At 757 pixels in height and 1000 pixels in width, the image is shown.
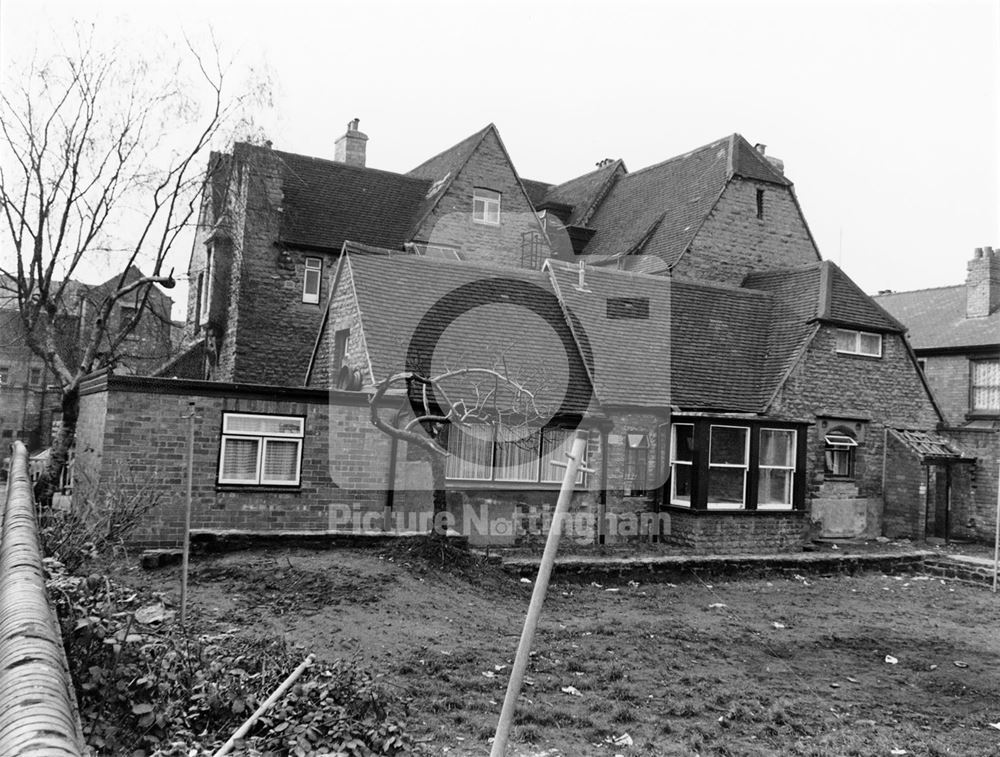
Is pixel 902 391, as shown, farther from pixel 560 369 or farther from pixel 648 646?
pixel 648 646

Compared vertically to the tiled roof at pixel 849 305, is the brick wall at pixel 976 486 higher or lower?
lower

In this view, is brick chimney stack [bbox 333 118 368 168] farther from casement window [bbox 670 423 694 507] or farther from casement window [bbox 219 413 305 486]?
casement window [bbox 219 413 305 486]

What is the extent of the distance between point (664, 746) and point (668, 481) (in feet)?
38.7

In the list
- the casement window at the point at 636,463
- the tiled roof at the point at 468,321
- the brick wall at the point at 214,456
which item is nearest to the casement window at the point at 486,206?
the tiled roof at the point at 468,321

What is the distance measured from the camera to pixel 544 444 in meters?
17.5

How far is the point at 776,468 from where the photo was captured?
18.9 m

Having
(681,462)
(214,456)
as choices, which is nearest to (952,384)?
(681,462)

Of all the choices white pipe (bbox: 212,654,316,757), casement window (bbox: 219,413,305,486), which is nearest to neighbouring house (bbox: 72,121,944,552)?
casement window (bbox: 219,413,305,486)

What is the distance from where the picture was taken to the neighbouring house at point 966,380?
75.4 feet

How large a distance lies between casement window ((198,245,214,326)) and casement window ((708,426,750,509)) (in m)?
17.1

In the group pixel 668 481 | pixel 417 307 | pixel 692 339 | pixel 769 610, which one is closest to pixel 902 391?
pixel 692 339

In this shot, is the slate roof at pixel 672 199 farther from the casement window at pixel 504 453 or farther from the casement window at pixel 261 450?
the casement window at pixel 261 450

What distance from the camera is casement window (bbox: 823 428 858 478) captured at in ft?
70.4

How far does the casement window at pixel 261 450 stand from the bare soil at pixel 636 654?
272 cm
